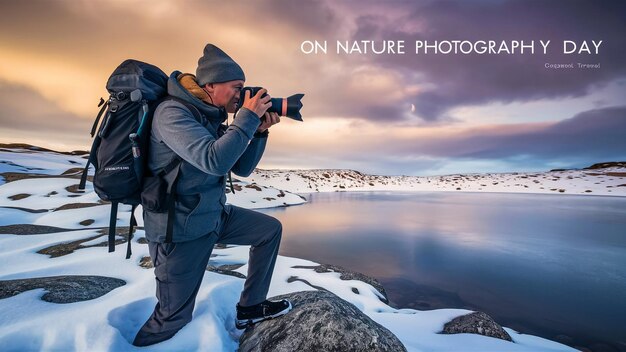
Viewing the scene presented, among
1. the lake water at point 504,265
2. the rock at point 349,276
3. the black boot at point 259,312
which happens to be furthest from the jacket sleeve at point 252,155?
the lake water at point 504,265

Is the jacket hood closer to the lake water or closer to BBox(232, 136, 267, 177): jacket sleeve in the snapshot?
BBox(232, 136, 267, 177): jacket sleeve

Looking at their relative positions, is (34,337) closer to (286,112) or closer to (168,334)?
(168,334)

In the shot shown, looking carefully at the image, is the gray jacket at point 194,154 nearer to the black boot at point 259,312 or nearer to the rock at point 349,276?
the black boot at point 259,312

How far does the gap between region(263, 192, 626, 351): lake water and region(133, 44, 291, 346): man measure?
463cm

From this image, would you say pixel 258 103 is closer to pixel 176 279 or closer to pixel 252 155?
pixel 252 155

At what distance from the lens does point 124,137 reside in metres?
1.97

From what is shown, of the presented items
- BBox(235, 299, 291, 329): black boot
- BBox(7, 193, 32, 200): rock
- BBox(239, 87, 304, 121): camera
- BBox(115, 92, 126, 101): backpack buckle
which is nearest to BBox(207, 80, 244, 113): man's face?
BBox(239, 87, 304, 121): camera

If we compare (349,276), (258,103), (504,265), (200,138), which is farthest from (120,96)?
(504,265)

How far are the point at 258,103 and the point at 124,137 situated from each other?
951 millimetres

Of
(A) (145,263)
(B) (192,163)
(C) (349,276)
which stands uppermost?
(B) (192,163)

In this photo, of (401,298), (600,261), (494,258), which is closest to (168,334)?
(401,298)

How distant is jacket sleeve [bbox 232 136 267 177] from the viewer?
8.60 feet

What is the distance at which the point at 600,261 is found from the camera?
8383mm

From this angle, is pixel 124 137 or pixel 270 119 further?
pixel 270 119
